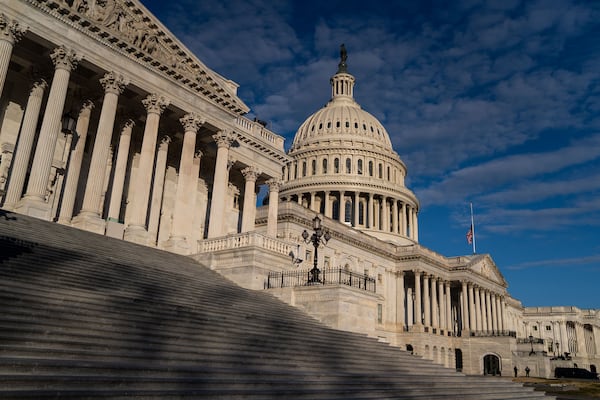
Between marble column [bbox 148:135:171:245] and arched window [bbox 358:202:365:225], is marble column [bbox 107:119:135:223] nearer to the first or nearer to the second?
marble column [bbox 148:135:171:245]

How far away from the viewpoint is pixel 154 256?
2502 cm

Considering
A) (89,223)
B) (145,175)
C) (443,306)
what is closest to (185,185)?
(145,175)

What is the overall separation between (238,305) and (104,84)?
641 inches

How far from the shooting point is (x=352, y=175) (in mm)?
93250

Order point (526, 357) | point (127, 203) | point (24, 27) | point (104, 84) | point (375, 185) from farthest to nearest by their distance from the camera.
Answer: point (375, 185), point (526, 357), point (127, 203), point (104, 84), point (24, 27)

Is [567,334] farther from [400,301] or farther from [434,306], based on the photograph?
[400,301]

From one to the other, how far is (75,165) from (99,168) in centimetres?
416

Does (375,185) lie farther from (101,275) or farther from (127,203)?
(101,275)

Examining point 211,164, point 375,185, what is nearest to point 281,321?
point 211,164

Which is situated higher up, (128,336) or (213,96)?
(213,96)

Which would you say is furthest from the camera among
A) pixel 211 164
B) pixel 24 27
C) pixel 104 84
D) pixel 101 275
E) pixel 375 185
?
pixel 375 185

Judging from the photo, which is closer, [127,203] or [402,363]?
[402,363]

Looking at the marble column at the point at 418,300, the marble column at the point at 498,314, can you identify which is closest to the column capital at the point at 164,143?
the marble column at the point at 418,300

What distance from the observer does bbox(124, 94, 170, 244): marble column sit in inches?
1118
